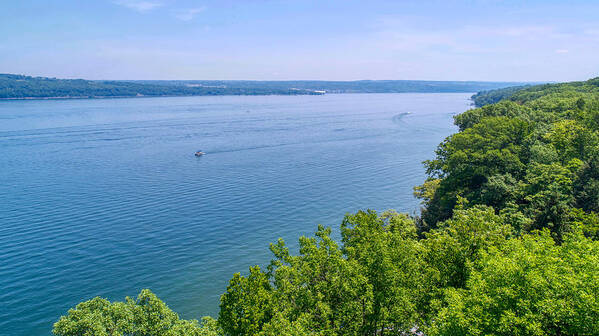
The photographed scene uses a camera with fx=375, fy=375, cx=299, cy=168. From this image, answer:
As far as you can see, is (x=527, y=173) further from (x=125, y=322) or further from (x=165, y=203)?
(x=165, y=203)

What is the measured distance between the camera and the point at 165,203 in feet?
203

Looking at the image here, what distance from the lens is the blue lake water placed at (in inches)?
1560

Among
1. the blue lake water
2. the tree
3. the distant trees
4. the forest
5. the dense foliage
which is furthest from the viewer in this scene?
the blue lake water

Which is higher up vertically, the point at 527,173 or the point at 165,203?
the point at 527,173

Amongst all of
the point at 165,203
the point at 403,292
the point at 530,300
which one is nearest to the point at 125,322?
the point at 403,292

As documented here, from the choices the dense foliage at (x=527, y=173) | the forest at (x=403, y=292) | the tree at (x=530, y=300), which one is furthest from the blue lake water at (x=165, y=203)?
the tree at (x=530, y=300)

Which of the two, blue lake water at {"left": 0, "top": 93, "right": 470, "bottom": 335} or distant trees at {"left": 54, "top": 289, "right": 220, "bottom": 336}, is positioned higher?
distant trees at {"left": 54, "top": 289, "right": 220, "bottom": 336}

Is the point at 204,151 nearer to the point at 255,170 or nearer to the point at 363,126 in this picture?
the point at 255,170

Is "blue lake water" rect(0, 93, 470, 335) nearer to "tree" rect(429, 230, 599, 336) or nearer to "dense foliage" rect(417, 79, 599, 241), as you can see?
"dense foliage" rect(417, 79, 599, 241)

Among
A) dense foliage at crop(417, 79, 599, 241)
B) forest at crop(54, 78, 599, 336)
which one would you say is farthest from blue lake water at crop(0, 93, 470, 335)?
forest at crop(54, 78, 599, 336)

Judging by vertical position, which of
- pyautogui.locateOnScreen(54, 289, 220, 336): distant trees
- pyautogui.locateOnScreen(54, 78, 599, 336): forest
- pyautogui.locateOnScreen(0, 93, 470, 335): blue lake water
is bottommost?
pyautogui.locateOnScreen(0, 93, 470, 335): blue lake water

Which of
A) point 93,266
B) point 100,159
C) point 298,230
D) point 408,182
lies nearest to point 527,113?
point 408,182

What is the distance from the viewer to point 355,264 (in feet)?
71.1

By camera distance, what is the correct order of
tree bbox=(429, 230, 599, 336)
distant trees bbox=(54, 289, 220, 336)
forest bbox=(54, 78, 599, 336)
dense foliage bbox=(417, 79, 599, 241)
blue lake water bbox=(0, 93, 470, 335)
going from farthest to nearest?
1. blue lake water bbox=(0, 93, 470, 335)
2. dense foliage bbox=(417, 79, 599, 241)
3. distant trees bbox=(54, 289, 220, 336)
4. forest bbox=(54, 78, 599, 336)
5. tree bbox=(429, 230, 599, 336)
